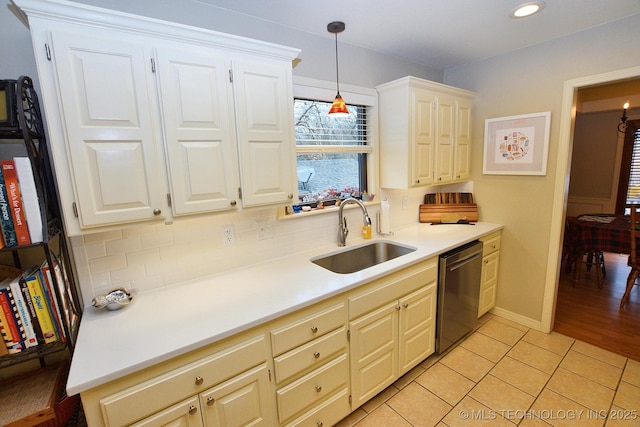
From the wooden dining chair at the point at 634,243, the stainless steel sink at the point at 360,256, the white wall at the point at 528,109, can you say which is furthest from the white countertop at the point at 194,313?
the wooden dining chair at the point at 634,243

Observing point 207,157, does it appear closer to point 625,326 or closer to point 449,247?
point 449,247

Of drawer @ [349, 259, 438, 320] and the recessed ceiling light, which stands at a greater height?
the recessed ceiling light

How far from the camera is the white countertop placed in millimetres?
1079

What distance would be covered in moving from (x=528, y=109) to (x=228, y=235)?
2692 millimetres

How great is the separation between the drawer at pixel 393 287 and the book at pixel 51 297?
1298 millimetres

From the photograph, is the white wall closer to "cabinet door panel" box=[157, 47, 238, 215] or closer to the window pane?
the window pane

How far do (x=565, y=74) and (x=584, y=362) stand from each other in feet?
→ 7.35

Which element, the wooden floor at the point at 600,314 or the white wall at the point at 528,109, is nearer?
the white wall at the point at 528,109

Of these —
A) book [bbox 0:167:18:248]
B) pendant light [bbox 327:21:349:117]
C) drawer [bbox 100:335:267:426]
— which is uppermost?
pendant light [bbox 327:21:349:117]

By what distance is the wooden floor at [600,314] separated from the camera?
251cm

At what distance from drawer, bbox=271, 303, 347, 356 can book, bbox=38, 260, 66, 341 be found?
84cm

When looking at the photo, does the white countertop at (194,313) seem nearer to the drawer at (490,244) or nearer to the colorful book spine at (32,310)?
the colorful book spine at (32,310)

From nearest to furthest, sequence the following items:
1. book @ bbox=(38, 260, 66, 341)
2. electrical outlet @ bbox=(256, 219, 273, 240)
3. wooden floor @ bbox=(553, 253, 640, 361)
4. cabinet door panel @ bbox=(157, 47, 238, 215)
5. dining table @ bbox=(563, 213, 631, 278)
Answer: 1. book @ bbox=(38, 260, 66, 341)
2. cabinet door panel @ bbox=(157, 47, 238, 215)
3. electrical outlet @ bbox=(256, 219, 273, 240)
4. wooden floor @ bbox=(553, 253, 640, 361)
5. dining table @ bbox=(563, 213, 631, 278)

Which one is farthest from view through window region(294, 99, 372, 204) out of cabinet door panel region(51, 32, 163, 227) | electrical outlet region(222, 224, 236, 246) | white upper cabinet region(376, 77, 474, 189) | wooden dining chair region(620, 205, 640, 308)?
wooden dining chair region(620, 205, 640, 308)
